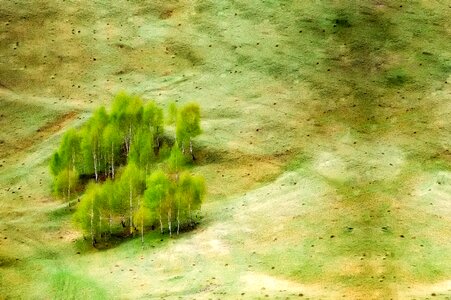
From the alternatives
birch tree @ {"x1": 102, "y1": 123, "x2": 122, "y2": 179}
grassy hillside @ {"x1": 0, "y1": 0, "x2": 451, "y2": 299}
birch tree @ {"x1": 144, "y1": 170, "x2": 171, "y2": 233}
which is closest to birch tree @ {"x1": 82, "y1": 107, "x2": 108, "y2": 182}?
birch tree @ {"x1": 102, "y1": 123, "x2": 122, "y2": 179}

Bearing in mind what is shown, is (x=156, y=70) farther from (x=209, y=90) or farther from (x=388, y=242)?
(x=388, y=242)

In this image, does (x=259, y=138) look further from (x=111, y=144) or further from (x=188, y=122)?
(x=111, y=144)

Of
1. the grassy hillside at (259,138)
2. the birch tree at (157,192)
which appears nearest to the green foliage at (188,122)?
the grassy hillside at (259,138)

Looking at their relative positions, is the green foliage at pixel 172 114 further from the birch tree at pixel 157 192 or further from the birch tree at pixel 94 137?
the birch tree at pixel 157 192

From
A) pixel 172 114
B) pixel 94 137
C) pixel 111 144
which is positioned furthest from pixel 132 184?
pixel 172 114

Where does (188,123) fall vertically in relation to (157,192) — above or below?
above

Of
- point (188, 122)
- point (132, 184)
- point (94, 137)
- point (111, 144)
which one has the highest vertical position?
point (188, 122)
